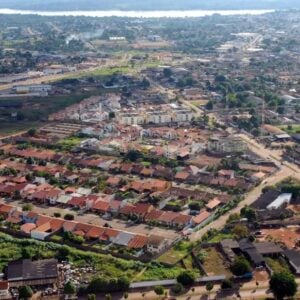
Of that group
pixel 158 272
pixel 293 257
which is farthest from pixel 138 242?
Answer: pixel 293 257

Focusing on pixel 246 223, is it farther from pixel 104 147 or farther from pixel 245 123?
pixel 245 123

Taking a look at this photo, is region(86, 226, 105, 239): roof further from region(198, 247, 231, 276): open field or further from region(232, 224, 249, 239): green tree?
region(232, 224, 249, 239): green tree

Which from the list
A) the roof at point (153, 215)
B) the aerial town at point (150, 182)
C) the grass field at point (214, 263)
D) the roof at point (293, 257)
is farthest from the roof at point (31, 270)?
the roof at point (293, 257)

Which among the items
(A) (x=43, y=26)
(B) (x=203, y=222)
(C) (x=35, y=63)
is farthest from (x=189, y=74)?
(A) (x=43, y=26)

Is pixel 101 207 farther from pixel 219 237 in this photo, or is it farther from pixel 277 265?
pixel 277 265

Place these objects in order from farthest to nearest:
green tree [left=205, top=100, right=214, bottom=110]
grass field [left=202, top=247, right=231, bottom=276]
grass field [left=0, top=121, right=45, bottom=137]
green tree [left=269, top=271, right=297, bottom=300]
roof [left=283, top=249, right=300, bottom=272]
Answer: green tree [left=205, top=100, right=214, bottom=110] → grass field [left=0, top=121, right=45, bottom=137] → roof [left=283, top=249, right=300, bottom=272] → grass field [left=202, top=247, right=231, bottom=276] → green tree [left=269, top=271, right=297, bottom=300]

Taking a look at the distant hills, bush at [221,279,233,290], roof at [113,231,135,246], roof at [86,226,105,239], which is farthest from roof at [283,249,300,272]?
the distant hills
